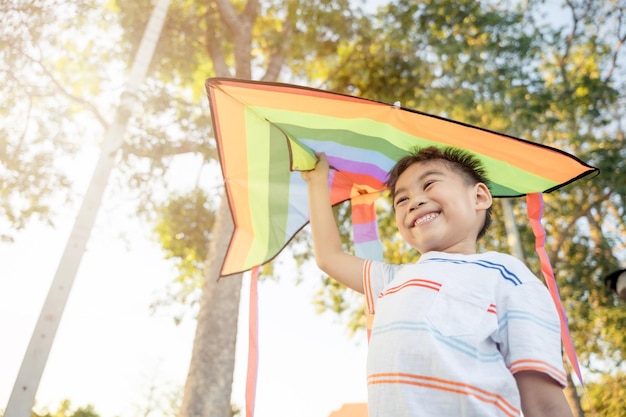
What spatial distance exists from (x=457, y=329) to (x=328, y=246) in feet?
2.57

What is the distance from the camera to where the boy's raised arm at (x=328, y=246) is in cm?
193

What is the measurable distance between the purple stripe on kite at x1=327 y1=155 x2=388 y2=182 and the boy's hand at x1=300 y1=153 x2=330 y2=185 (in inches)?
3.5

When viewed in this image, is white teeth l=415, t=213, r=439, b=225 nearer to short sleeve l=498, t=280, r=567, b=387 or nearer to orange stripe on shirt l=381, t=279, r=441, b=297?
orange stripe on shirt l=381, t=279, r=441, b=297

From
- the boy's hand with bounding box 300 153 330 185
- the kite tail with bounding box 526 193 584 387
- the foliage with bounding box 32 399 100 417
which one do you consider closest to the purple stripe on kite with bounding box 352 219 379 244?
the boy's hand with bounding box 300 153 330 185

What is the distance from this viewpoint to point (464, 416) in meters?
1.23

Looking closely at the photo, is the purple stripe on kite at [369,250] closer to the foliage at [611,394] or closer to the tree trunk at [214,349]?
the tree trunk at [214,349]

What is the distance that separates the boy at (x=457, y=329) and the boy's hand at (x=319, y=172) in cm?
65

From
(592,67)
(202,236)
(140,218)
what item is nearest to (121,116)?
(140,218)

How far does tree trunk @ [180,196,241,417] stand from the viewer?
18.8 ft

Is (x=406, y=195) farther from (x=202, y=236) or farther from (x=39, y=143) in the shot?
(x=202, y=236)

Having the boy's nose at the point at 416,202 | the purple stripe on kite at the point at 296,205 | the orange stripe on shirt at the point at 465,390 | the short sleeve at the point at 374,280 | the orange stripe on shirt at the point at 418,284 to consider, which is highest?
the purple stripe on kite at the point at 296,205

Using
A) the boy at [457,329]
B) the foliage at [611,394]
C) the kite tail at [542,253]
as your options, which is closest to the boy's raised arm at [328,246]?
the boy at [457,329]

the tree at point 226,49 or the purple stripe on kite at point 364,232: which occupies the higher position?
the tree at point 226,49

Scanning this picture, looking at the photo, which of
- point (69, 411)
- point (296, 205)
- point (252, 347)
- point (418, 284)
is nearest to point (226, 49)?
point (296, 205)
